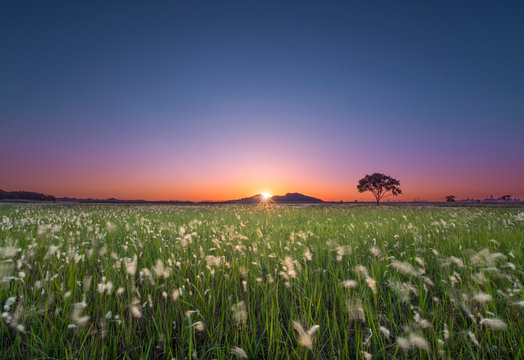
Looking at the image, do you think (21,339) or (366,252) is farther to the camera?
(366,252)

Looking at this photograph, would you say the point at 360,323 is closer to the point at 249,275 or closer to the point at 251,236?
the point at 249,275

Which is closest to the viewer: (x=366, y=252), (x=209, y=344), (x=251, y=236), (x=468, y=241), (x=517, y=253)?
(x=209, y=344)

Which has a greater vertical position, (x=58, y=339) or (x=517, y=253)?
(x=517, y=253)

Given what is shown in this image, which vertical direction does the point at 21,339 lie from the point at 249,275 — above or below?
below

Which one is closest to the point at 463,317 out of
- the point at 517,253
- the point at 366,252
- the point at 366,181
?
the point at 366,252

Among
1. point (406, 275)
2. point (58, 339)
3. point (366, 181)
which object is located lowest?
point (58, 339)

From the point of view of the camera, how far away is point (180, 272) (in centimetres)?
400

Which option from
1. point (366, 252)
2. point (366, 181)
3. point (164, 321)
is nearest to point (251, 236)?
point (366, 252)

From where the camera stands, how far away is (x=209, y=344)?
2.46 meters

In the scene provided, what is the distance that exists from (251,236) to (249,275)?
322 cm

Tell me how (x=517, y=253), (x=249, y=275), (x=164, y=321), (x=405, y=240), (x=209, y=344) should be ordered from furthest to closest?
(x=405, y=240)
(x=517, y=253)
(x=249, y=275)
(x=164, y=321)
(x=209, y=344)

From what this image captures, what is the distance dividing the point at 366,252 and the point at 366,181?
9788cm

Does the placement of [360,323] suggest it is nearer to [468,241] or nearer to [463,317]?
[463,317]

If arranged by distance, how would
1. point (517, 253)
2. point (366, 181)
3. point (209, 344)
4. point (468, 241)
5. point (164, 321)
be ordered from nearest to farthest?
point (209, 344) → point (164, 321) → point (517, 253) → point (468, 241) → point (366, 181)
